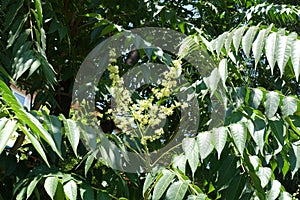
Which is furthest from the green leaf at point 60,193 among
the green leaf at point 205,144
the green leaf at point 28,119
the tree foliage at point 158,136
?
the green leaf at point 205,144

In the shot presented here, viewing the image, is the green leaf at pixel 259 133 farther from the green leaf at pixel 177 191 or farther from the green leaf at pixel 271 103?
the green leaf at pixel 177 191

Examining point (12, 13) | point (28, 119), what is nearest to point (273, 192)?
point (28, 119)

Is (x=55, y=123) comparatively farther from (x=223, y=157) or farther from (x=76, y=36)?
(x=76, y=36)

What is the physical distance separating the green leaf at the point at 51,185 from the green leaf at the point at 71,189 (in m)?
0.03

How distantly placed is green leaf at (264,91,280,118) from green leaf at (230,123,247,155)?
102 mm

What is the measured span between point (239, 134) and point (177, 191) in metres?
0.21

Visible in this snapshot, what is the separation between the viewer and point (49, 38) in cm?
180

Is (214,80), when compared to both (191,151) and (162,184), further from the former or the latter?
(162,184)

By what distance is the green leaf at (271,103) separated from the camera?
1176 mm

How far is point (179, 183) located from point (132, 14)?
1035mm

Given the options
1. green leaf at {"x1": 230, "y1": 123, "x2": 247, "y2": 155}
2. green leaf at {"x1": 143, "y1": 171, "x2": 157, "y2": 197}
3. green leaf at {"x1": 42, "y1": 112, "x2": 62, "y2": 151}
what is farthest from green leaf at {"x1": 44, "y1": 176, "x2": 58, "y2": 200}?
green leaf at {"x1": 230, "y1": 123, "x2": 247, "y2": 155}

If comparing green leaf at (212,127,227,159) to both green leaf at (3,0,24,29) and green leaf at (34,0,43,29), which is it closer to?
green leaf at (34,0,43,29)

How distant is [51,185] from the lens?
1.09 m

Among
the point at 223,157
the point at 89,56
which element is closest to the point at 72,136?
the point at 223,157
